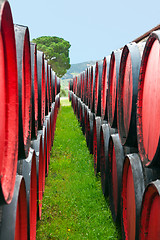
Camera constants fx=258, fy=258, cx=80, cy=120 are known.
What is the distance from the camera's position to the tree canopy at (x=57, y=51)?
4531cm

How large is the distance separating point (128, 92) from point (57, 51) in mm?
47195

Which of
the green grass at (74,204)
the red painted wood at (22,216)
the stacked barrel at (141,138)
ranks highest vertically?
the stacked barrel at (141,138)

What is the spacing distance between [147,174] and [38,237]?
198 cm

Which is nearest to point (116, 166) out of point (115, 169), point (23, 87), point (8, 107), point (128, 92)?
point (115, 169)

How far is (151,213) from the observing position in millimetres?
1660

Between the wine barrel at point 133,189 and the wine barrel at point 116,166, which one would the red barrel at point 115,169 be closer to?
the wine barrel at point 116,166

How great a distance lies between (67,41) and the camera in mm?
50469

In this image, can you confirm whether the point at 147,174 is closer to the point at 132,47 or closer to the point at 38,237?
the point at 132,47

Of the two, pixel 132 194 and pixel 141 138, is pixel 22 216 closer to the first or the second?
pixel 132 194

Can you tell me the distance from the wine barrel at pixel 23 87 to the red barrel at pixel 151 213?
2.83ft

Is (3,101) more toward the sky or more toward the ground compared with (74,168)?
more toward the sky

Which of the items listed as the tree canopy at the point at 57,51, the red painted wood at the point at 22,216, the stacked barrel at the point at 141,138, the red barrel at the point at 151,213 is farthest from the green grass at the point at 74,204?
the tree canopy at the point at 57,51

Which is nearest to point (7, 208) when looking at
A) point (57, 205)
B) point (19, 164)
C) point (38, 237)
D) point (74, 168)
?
point (19, 164)

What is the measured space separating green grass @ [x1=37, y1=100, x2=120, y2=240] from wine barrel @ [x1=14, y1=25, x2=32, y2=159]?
1810 mm
